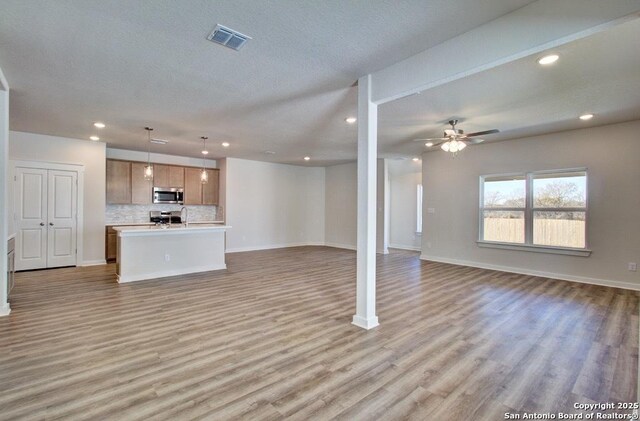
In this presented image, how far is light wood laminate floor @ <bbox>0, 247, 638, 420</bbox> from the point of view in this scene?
6.50 ft

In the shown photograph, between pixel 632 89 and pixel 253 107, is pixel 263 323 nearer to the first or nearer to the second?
pixel 253 107

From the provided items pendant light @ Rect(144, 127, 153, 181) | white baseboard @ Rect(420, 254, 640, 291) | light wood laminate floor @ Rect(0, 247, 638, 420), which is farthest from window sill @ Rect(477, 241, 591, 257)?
pendant light @ Rect(144, 127, 153, 181)

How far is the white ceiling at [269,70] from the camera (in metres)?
2.23

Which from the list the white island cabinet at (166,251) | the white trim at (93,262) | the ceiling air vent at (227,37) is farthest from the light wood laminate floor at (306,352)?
the ceiling air vent at (227,37)

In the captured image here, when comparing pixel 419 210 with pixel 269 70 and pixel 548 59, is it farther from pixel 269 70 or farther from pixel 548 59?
pixel 269 70

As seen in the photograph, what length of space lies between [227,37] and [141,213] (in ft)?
21.4

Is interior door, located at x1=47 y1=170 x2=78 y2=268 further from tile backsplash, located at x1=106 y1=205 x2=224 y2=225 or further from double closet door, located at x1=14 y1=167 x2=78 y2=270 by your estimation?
tile backsplash, located at x1=106 y1=205 x2=224 y2=225

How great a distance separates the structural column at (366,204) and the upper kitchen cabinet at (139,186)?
6.23m

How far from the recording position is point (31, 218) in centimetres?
583

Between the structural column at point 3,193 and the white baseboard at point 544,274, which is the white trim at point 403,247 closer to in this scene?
the white baseboard at point 544,274

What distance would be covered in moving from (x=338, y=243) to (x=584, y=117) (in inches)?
265

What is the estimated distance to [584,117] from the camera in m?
4.62

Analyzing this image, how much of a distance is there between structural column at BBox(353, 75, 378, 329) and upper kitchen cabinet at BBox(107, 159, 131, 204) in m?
6.34

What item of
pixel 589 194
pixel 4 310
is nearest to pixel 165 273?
pixel 4 310
